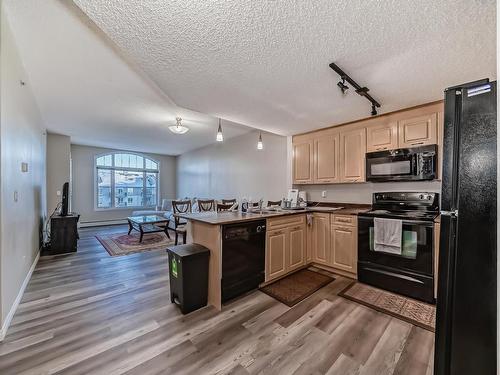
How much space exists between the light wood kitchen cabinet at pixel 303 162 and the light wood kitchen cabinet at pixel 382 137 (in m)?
1.01

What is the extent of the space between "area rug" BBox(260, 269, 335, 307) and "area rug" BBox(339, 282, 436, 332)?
350mm

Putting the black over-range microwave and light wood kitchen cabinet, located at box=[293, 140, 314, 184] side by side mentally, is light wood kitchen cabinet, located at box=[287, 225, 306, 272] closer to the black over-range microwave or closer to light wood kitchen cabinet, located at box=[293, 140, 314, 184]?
light wood kitchen cabinet, located at box=[293, 140, 314, 184]

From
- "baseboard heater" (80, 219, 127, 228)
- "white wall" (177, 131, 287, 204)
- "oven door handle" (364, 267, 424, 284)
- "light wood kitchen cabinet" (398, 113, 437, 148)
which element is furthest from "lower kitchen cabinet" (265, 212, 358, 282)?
"baseboard heater" (80, 219, 127, 228)

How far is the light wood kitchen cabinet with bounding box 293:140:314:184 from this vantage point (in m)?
4.23

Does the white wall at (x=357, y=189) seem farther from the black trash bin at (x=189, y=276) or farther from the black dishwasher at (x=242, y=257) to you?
the black trash bin at (x=189, y=276)

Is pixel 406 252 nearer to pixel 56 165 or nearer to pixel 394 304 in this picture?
pixel 394 304

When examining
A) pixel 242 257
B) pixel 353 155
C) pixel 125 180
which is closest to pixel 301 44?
pixel 242 257

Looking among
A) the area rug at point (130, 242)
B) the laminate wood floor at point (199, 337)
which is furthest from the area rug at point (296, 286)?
the area rug at point (130, 242)

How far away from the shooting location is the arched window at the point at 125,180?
782 cm

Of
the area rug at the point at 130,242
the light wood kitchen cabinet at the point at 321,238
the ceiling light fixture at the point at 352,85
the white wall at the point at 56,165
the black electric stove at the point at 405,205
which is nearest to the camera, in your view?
the ceiling light fixture at the point at 352,85

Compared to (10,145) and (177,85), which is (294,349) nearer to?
(177,85)

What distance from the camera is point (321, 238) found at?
141 inches

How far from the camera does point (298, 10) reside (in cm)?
146

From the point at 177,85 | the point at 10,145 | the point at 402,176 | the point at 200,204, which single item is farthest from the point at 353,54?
the point at 200,204
